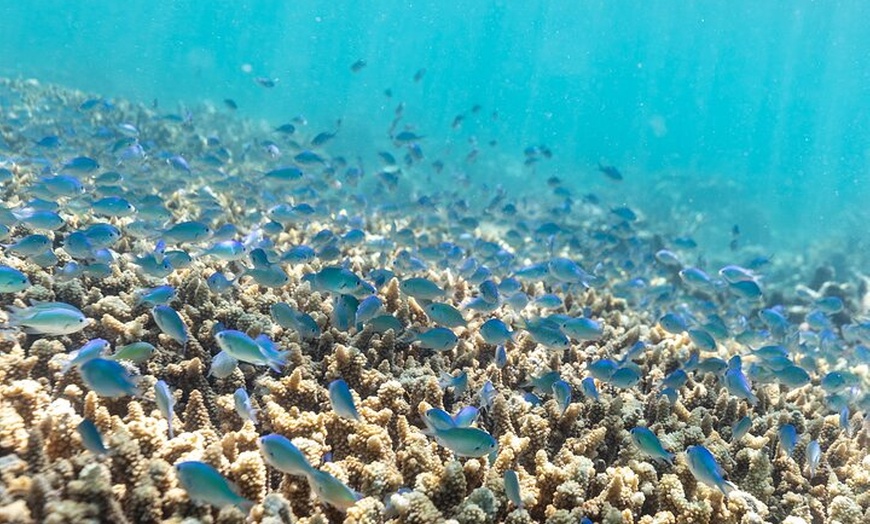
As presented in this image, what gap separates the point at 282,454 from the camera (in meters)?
2.64

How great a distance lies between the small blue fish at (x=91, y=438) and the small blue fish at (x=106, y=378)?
301 millimetres

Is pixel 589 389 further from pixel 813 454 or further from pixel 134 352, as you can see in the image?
pixel 134 352

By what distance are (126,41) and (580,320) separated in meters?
93.7

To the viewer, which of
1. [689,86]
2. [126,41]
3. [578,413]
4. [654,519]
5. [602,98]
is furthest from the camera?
[689,86]

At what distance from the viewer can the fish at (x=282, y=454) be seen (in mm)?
2627

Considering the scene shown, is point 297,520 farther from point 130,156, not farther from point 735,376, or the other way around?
point 130,156

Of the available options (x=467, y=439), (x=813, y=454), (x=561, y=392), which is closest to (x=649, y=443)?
(x=561, y=392)

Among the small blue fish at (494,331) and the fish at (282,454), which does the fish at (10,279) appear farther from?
the small blue fish at (494,331)

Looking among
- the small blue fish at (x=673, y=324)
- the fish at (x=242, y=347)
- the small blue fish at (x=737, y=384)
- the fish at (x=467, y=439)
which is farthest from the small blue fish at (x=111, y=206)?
the small blue fish at (x=737, y=384)

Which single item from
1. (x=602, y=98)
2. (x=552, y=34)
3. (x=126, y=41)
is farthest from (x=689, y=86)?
(x=126, y=41)

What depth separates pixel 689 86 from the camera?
498 ft

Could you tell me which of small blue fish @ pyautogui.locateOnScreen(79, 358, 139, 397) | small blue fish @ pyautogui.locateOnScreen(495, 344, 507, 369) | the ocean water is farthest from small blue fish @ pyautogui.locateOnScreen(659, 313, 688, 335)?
small blue fish @ pyautogui.locateOnScreen(79, 358, 139, 397)

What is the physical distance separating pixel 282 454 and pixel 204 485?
0.40 metres

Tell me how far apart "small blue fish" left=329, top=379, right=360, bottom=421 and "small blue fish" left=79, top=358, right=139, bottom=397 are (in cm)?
107
